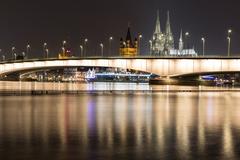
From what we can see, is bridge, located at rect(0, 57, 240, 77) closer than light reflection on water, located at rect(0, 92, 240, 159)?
No

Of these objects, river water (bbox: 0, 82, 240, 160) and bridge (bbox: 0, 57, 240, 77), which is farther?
bridge (bbox: 0, 57, 240, 77)

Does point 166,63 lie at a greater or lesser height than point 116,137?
greater

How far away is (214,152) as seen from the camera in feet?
49.0

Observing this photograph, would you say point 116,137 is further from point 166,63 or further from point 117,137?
point 166,63

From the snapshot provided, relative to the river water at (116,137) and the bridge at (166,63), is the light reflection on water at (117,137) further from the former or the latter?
the bridge at (166,63)

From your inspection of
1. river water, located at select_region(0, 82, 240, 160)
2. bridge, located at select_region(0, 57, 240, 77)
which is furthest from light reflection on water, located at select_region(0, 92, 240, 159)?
bridge, located at select_region(0, 57, 240, 77)

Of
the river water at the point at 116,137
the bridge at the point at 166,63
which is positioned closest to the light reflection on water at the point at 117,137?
the river water at the point at 116,137

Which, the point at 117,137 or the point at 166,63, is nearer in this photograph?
the point at 117,137

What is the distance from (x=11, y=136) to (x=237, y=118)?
13602mm

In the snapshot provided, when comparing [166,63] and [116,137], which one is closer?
[116,137]

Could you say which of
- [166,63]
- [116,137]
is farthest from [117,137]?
[166,63]

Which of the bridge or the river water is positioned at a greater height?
the bridge

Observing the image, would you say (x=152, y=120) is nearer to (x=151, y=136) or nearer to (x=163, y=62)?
(x=151, y=136)

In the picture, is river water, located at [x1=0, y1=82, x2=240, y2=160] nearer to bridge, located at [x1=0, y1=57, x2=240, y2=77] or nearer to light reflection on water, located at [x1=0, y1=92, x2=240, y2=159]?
light reflection on water, located at [x1=0, y1=92, x2=240, y2=159]
